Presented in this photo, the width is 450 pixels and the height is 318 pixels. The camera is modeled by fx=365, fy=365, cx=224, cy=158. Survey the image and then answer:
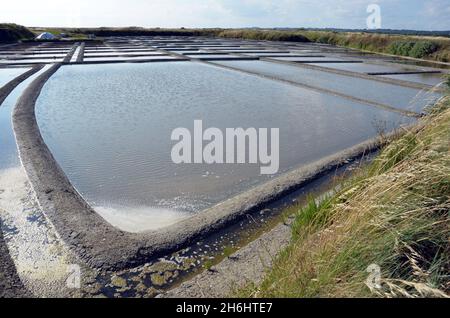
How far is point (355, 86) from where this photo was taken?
11.0 metres

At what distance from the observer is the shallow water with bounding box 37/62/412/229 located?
3.94 m

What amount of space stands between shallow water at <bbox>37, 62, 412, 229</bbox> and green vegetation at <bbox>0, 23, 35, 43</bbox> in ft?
73.2

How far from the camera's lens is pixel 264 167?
15.3 ft

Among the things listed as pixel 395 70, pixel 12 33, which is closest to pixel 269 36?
pixel 12 33

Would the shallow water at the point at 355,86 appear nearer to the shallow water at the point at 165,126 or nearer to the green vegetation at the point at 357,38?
the shallow water at the point at 165,126

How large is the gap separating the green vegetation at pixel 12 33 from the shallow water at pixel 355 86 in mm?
24366

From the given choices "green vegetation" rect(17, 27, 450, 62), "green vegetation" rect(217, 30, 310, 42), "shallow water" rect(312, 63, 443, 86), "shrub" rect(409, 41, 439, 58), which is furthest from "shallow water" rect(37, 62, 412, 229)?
"green vegetation" rect(217, 30, 310, 42)

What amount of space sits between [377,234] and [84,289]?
184 centimetres

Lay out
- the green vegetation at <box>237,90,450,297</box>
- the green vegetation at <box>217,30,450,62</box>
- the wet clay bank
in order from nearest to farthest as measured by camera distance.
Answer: the green vegetation at <box>237,90,450,297</box>
the wet clay bank
the green vegetation at <box>217,30,450,62</box>

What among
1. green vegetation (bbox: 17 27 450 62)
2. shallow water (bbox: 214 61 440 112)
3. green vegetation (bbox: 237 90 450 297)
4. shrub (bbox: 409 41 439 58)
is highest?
green vegetation (bbox: 17 27 450 62)

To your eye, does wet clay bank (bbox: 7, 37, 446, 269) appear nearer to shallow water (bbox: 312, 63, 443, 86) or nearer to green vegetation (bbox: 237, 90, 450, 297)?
green vegetation (bbox: 237, 90, 450, 297)

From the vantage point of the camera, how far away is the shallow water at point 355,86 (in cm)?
893

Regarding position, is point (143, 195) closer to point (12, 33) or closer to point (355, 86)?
point (355, 86)
